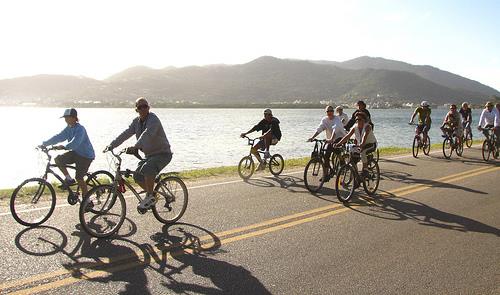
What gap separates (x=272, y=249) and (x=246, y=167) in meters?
7.31

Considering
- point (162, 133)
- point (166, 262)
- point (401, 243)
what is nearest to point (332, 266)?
point (401, 243)

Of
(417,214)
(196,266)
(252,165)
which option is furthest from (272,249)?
(252,165)

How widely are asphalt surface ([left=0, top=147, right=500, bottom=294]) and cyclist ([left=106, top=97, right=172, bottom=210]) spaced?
0.73 metres

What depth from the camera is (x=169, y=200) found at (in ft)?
26.9

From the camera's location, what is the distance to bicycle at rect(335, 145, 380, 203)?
1023cm

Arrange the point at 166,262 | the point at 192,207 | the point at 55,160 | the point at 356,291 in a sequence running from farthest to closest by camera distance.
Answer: the point at 192,207 → the point at 55,160 → the point at 166,262 → the point at 356,291

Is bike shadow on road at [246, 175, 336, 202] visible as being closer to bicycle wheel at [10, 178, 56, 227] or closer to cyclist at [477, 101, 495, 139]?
bicycle wheel at [10, 178, 56, 227]

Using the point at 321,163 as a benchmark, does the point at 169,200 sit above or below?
below

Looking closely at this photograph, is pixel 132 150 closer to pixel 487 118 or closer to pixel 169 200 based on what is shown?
pixel 169 200

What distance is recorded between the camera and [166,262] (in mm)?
6102

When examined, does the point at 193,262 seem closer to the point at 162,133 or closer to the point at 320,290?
the point at 320,290

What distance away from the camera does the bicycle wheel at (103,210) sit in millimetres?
7160

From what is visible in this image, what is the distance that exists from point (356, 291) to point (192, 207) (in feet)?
15.5

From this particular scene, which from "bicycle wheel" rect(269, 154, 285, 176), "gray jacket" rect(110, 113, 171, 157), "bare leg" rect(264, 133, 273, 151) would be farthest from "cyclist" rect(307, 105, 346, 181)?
"gray jacket" rect(110, 113, 171, 157)
